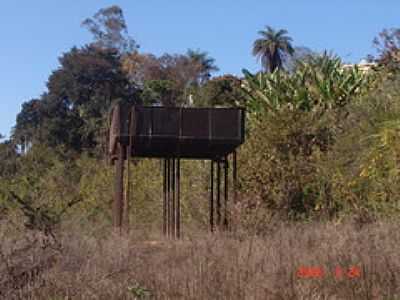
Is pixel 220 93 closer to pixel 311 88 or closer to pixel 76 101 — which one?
pixel 311 88

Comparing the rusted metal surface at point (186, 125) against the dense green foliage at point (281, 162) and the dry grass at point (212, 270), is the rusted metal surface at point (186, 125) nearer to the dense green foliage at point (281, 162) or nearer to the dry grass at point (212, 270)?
the dense green foliage at point (281, 162)

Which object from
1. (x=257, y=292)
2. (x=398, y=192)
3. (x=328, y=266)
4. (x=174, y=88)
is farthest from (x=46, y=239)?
(x=174, y=88)

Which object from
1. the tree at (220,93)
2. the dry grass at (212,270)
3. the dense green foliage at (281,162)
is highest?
the tree at (220,93)

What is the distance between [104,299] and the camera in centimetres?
710

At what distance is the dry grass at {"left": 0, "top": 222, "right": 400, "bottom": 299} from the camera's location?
7.13 meters

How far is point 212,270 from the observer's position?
25.3 feet

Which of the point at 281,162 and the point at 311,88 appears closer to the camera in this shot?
the point at 281,162

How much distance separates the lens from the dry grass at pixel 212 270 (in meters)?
7.13

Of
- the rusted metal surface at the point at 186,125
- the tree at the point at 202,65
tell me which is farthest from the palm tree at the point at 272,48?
the rusted metal surface at the point at 186,125

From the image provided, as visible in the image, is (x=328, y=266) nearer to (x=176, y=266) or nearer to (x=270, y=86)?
(x=176, y=266)

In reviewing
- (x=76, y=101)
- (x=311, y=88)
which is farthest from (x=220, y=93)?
(x=76, y=101)

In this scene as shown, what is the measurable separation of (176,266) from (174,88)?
4125 cm

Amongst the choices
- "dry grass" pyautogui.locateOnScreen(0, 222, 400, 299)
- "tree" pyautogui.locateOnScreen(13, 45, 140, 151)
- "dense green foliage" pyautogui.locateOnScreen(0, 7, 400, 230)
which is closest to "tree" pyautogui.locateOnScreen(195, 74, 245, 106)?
"dense green foliage" pyautogui.locateOnScreen(0, 7, 400, 230)

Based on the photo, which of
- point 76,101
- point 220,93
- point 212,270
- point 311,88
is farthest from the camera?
point 76,101
